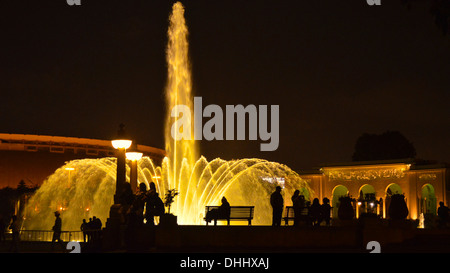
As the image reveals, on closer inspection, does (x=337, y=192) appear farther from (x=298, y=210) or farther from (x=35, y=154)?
(x=35, y=154)

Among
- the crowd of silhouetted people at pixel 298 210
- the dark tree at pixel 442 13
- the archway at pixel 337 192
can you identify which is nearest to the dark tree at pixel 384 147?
the archway at pixel 337 192

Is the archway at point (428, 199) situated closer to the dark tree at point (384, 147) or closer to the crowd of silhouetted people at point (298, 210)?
the dark tree at point (384, 147)

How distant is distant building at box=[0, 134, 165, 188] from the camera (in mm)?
77750

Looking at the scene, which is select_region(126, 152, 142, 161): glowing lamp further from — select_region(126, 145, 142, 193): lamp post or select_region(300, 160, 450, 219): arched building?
select_region(300, 160, 450, 219): arched building

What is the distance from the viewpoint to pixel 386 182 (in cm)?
5419

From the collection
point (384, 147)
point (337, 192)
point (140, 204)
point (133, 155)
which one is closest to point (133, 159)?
point (133, 155)

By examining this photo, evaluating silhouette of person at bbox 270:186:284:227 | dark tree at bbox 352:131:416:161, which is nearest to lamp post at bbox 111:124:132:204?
silhouette of person at bbox 270:186:284:227

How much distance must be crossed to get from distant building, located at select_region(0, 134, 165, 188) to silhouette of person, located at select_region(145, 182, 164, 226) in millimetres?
63094

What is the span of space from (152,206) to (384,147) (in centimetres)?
5896

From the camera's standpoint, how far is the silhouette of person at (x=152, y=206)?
59.3 feet
